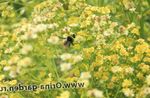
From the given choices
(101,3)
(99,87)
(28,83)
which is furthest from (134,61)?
(101,3)

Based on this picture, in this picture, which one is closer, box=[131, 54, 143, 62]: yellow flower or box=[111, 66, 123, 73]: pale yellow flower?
box=[111, 66, 123, 73]: pale yellow flower

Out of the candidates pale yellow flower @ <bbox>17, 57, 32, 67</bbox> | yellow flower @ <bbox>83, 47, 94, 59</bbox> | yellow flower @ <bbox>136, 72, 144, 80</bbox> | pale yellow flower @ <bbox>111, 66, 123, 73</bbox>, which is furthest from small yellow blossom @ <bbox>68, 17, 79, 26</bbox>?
pale yellow flower @ <bbox>17, 57, 32, 67</bbox>

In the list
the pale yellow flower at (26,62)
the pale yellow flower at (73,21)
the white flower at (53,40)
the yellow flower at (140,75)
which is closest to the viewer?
the pale yellow flower at (26,62)

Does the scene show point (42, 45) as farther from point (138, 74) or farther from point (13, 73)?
point (138, 74)

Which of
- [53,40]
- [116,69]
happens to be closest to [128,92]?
[116,69]

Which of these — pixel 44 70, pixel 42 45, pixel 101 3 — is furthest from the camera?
pixel 101 3

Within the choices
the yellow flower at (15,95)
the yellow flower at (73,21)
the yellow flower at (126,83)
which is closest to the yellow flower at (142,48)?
the yellow flower at (126,83)

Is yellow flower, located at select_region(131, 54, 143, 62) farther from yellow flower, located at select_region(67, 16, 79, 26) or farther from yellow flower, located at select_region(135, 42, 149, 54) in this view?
yellow flower, located at select_region(67, 16, 79, 26)

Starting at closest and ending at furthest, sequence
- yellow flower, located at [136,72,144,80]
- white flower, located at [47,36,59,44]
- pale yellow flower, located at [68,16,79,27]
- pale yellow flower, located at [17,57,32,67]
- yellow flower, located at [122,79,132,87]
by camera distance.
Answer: pale yellow flower, located at [17,57,32,67] → white flower, located at [47,36,59,44] → yellow flower, located at [122,79,132,87] → yellow flower, located at [136,72,144,80] → pale yellow flower, located at [68,16,79,27]

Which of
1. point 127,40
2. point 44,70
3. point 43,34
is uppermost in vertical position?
point 43,34

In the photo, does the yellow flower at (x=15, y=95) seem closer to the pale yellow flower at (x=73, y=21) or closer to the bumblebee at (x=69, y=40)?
the bumblebee at (x=69, y=40)

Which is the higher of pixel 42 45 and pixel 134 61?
pixel 42 45
